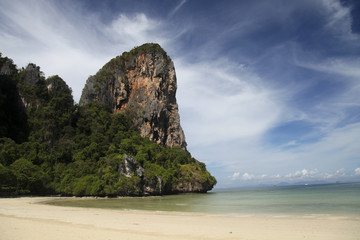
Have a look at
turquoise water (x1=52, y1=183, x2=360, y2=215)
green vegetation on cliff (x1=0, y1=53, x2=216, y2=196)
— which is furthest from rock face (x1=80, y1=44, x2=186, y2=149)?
turquoise water (x1=52, y1=183, x2=360, y2=215)

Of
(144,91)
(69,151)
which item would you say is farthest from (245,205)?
(144,91)

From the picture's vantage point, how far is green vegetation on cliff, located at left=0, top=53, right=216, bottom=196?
1473 inches

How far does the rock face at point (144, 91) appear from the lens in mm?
69188

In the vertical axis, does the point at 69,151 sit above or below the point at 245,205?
above

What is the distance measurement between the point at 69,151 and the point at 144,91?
31091 mm

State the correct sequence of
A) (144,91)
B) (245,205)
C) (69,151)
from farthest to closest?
(144,91), (69,151), (245,205)

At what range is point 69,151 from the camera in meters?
48.0

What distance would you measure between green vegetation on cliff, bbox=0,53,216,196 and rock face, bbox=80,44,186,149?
4793mm

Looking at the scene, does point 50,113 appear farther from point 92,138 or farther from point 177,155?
point 177,155

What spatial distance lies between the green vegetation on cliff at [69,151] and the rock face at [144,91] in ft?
15.7

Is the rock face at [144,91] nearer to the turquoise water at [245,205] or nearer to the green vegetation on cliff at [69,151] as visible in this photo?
the green vegetation on cliff at [69,151]

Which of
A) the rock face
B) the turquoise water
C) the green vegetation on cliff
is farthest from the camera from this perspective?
the rock face

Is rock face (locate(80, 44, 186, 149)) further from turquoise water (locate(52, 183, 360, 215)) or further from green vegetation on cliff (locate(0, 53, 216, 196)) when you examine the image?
turquoise water (locate(52, 183, 360, 215))

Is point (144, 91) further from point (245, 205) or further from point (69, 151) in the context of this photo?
point (245, 205)
